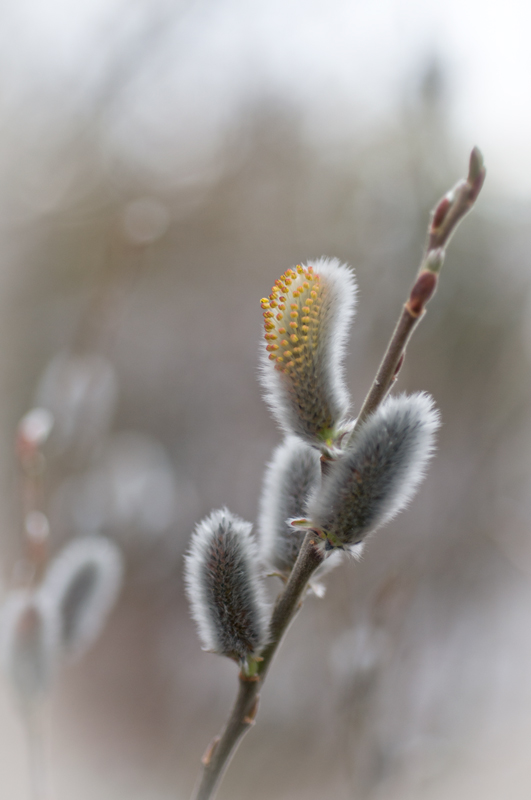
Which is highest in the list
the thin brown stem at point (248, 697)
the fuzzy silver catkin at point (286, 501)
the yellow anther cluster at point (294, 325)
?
the yellow anther cluster at point (294, 325)

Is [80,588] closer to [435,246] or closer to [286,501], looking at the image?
[286,501]

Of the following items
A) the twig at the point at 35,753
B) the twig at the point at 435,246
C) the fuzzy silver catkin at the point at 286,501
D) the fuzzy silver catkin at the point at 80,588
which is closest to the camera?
the twig at the point at 435,246

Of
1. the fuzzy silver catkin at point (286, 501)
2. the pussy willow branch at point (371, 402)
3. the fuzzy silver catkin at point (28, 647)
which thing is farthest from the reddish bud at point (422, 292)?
the fuzzy silver catkin at point (28, 647)

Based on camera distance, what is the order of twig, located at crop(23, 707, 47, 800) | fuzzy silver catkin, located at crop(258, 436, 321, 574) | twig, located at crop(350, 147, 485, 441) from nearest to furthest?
twig, located at crop(350, 147, 485, 441), fuzzy silver catkin, located at crop(258, 436, 321, 574), twig, located at crop(23, 707, 47, 800)

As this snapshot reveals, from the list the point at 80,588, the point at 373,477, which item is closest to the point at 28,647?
the point at 80,588

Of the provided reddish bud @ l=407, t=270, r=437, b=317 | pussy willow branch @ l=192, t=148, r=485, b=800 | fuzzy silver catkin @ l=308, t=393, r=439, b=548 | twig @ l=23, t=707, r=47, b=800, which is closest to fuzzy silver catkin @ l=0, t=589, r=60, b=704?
twig @ l=23, t=707, r=47, b=800

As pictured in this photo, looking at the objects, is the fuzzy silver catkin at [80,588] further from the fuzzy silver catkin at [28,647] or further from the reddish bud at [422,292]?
the reddish bud at [422,292]

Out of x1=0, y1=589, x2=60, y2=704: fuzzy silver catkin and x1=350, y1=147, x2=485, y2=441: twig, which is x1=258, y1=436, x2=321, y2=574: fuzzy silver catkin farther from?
x1=0, y1=589, x2=60, y2=704: fuzzy silver catkin
